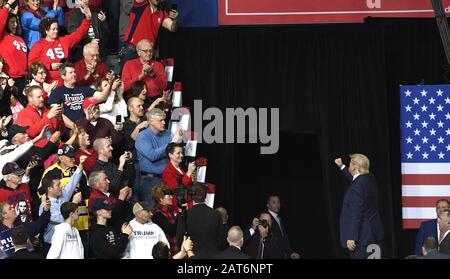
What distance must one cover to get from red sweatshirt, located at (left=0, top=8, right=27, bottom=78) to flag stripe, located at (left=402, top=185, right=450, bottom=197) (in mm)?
4870

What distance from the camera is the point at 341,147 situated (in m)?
15.3

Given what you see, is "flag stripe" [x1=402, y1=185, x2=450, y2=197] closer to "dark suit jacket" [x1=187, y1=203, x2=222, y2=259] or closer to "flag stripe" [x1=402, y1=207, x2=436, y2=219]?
"flag stripe" [x1=402, y1=207, x2=436, y2=219]

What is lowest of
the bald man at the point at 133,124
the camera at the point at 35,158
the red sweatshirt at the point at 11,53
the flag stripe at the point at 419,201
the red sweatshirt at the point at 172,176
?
the flag stripe at the point at 419,201

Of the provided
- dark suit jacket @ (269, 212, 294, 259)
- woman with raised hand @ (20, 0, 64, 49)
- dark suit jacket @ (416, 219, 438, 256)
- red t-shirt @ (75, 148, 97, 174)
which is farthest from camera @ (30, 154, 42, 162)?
dark suit jacket @ (416, 219, 438, 256)

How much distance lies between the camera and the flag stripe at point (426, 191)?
15.1 meters

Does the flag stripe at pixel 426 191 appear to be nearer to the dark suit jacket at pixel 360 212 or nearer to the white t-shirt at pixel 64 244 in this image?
the dark suit jacket at pixel 360 212

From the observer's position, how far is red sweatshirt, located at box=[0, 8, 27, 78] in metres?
14.7

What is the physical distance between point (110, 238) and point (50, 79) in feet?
10.4

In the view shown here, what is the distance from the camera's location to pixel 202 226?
12211 millimetres

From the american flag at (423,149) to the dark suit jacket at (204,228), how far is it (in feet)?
11.8

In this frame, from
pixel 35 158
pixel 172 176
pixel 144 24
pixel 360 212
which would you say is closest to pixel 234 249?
pixel 172 176

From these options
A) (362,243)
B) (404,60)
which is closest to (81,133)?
(362,243)

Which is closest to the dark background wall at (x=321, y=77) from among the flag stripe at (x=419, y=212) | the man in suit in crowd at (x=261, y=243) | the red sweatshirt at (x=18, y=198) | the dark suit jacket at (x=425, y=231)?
the flag stripe at (x=419, y=212)

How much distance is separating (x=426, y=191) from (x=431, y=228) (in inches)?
50.1
